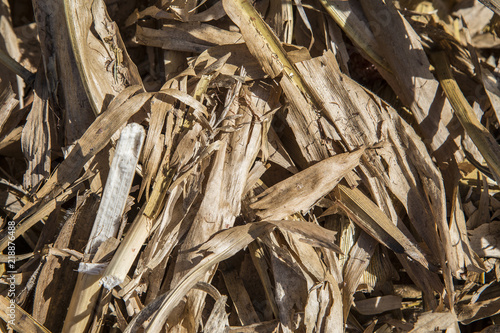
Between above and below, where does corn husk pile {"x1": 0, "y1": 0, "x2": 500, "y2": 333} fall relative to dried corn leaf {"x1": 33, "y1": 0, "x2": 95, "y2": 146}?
below

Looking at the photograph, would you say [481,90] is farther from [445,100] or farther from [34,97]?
[34,97]

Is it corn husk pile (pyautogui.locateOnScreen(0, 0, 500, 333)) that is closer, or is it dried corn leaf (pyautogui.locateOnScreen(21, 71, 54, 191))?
corn husk pile (pyautogui.locateOnScreen(0, 0, 500, 333))

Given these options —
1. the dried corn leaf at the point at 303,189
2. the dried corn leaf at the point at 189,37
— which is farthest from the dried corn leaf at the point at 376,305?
the dried corn leaf at the point at 189,37

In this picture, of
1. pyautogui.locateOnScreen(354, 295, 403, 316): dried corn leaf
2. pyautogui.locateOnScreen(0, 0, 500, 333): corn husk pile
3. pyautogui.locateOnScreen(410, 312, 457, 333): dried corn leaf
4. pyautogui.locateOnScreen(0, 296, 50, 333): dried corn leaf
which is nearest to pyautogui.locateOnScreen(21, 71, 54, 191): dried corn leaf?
pyautogui.locateOnScreen(0, 0, 500, 333): corn husk pile

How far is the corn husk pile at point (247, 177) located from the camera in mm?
929

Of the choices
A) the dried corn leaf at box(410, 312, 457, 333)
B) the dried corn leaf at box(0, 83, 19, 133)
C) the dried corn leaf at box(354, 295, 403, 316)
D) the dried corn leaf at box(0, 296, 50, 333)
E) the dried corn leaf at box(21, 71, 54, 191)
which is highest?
the dried corn leaf at box(0, 83, 19, 133)

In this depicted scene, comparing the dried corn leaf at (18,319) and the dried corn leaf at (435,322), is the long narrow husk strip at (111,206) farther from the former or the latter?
the dried corn leaf at (435,322)

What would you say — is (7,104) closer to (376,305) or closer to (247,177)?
(247,177)

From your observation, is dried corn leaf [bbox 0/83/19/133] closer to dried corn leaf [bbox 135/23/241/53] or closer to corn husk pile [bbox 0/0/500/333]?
corn husk pile [bbox 0/0/500/333]

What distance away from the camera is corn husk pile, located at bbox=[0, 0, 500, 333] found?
93 cm

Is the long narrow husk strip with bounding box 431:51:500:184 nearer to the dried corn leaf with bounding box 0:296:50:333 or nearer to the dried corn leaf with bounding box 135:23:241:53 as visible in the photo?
the dried corn leaf with bounding box 135:23:241:53

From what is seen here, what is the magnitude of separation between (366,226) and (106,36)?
0.91 metres

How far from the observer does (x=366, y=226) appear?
0.99 metres

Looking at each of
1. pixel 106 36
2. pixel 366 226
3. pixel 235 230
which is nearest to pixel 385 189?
pixel 366 226
